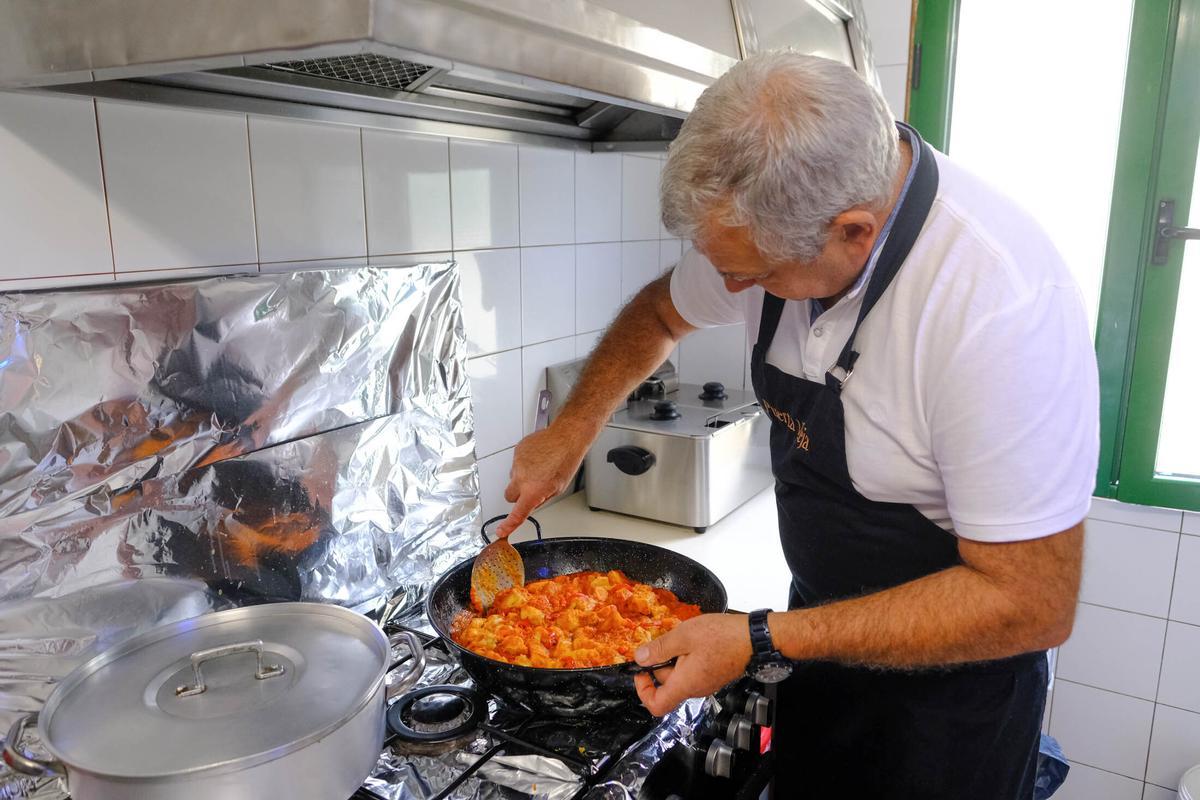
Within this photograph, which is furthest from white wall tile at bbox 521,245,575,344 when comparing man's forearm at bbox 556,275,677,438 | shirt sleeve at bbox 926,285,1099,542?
shirt sleeve at bbox 926,285,1099,542

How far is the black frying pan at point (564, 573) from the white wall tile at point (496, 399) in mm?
376

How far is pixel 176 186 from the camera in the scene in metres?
1.11

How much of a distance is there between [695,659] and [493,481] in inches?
35.5

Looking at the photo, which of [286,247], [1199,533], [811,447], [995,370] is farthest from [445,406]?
[1199,533]

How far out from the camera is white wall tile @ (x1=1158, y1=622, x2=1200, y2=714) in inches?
83.7

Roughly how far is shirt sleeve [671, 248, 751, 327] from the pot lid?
2.35ft

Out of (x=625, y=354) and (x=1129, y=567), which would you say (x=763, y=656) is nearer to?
(x=625, y=354)

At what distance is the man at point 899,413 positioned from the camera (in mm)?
864

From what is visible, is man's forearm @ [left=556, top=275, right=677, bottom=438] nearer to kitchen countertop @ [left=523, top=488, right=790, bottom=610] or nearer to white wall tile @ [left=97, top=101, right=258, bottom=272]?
kitchen countertop @ [left=523, top=488, right=790, bottom=610]

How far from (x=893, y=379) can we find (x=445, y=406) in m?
0.83

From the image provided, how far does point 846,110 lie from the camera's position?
846 millimetres

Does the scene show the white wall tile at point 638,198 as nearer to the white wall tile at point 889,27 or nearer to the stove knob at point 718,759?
the white wall tile at point 889,27

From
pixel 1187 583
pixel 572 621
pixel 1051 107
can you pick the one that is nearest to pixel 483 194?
pixel 572 621

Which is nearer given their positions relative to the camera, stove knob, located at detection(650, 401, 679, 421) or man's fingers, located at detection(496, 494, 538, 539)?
man's fingers, located at detection(496, 494, 538, 539)
